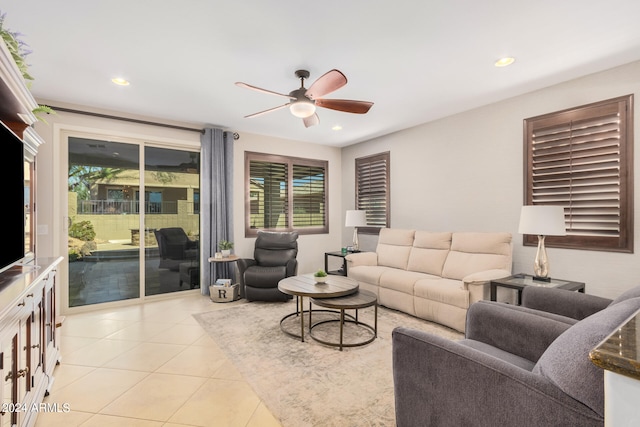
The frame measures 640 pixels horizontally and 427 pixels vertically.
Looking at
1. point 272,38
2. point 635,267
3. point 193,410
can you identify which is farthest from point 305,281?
point 635,267

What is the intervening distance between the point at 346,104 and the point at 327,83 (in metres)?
0.44

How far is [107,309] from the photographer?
413 centimetres

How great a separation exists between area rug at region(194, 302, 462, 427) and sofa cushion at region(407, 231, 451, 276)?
2.42 ft

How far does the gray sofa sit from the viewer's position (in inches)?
37.7

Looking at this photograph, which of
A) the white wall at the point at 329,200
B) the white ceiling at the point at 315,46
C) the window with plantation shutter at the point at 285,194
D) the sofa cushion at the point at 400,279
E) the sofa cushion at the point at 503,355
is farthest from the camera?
the window with plantation shutter at the point at 285,194

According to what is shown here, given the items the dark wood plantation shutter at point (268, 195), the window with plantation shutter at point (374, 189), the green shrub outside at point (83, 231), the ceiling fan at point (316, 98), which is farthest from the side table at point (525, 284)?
the green shrub outside at point (83, 231)

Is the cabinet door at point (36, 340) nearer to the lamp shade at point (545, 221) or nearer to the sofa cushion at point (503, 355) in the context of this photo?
the sofa cushion at point (503, 355)

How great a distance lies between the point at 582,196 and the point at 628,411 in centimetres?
320

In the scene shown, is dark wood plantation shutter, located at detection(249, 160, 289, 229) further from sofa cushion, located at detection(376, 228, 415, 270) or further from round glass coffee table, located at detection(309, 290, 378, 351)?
round glass coffee table, located at detection(309, 290, 378, 351)

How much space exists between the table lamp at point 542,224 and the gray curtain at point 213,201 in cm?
398

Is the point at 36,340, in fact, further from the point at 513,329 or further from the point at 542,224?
the point at 542,224

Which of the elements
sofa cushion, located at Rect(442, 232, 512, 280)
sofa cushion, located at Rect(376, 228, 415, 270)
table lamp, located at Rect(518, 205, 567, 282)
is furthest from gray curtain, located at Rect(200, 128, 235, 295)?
table lamp, located at Rect(518, 205, 567, 282)

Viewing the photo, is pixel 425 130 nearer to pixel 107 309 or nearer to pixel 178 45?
pixel 178 45

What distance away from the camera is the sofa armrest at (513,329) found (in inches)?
64.3
